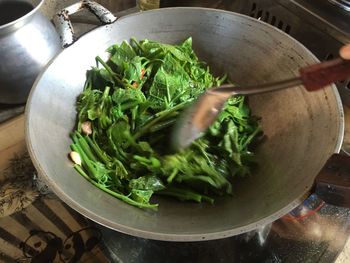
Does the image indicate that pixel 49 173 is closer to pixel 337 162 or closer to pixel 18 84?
pixel 18 84

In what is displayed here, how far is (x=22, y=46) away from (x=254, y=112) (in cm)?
80

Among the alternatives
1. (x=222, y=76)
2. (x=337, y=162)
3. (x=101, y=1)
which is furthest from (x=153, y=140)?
(x=101, y=1)

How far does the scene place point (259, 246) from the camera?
930 millimetres

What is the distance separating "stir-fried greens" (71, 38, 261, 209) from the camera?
87cm

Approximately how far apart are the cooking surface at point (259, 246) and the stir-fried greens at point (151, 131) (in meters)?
0.16

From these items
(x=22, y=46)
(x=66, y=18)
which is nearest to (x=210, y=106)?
(x=66, y=18)

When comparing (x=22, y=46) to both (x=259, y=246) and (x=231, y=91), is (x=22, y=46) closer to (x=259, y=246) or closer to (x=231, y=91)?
(x=231, y=91)

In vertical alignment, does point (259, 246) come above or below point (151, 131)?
below

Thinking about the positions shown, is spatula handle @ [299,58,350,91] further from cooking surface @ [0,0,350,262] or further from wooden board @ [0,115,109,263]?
wooden board @ [0,115,109,263]

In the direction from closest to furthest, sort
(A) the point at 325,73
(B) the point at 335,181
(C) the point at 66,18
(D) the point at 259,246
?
(A) the point at 325,73 → (B) the point at 335,181 → (D) the point at 259,246 → (C) the point at 66,18

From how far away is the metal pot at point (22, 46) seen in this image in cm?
105

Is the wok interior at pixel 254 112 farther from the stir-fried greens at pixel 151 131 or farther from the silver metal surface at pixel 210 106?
the silver metal surface at pixel 210 106

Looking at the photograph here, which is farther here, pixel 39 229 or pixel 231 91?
pixel 39 229

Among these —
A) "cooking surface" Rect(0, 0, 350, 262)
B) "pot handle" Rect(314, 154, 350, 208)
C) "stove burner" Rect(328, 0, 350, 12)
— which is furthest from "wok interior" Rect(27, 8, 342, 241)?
"stove burner" Rect(328, 0, 350, 12)
